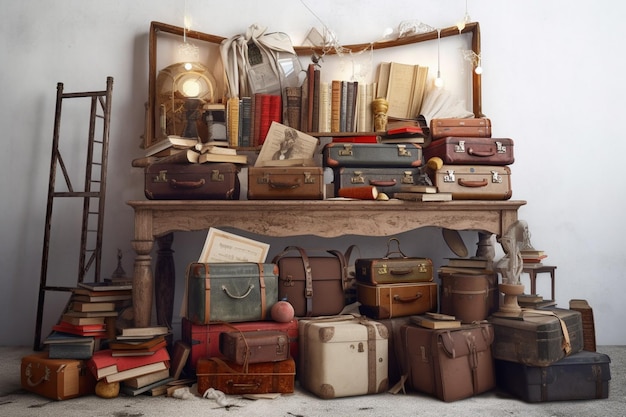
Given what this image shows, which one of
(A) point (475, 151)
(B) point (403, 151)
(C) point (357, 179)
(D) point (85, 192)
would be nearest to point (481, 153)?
(A) point (475, 151)

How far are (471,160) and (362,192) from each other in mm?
670

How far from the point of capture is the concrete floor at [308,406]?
6.98 feet

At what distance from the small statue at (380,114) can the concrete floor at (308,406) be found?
62.5 inches

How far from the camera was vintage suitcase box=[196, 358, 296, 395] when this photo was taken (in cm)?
235

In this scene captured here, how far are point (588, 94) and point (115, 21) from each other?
3.21 metres

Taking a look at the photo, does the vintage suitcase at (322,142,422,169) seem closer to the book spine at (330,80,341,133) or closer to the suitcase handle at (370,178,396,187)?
the suitcase handle at (370,178,396,187)

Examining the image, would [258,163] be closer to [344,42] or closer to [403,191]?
[403,191]

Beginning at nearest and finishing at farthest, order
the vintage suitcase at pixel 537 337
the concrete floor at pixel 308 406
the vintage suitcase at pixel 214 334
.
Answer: the concrete floor at pixel 308 406
the vintage suitcase at pixel 537 337
the vintage suitcase at pixel 214 334

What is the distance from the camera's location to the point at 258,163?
2969 mm

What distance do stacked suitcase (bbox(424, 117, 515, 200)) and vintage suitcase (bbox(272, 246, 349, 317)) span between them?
737 millimetres

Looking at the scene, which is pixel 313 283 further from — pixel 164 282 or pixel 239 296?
pixel 164 282

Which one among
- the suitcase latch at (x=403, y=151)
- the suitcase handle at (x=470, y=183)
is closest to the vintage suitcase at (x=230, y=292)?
the suitcase latch at (x=403, y=151)

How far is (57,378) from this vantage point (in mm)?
2281

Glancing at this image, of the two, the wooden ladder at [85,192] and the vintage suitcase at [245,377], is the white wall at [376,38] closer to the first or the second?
the wooden ladder at [85,192]
